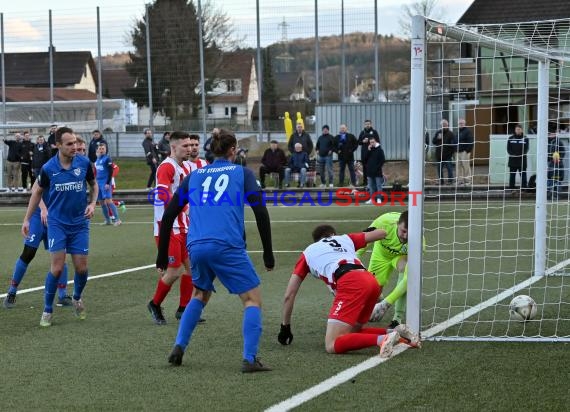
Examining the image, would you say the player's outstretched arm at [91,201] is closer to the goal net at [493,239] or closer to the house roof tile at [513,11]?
the goal net at [493,239]

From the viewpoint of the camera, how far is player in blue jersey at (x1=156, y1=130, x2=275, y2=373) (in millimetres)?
6820

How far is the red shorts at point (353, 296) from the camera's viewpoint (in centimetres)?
753

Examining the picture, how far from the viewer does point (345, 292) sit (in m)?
7.57

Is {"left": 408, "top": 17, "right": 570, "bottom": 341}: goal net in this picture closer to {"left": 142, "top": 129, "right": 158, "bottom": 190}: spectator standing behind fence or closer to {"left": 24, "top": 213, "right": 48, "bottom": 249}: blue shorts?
{"left": 24, "top": 213, "right": 48, "bottom": 249}: blue shorts

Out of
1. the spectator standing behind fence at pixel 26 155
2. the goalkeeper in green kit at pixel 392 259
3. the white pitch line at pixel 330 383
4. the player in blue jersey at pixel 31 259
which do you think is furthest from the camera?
the spectator standing behind fence at pixel 26 155

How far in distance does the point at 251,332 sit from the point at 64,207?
10.7ft

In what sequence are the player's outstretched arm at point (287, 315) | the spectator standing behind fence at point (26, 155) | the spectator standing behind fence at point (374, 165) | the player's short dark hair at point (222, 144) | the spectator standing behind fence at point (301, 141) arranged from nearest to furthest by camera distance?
the player's short dark hair at point (222, 144) < the player's outstretched arm at point (287, 315) < the spectator standing behind fence at point (374, 165) < the spectator standing behind fence at point (301, 141) < the spectator standing behind fence at point (26, 155)

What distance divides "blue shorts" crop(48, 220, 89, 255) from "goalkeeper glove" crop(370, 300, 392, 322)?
293 centimetres

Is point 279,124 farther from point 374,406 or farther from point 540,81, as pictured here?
point 374,406

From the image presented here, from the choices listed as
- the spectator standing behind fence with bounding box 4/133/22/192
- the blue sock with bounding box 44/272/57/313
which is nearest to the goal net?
the blue sock with bounding box 44/272/57/313

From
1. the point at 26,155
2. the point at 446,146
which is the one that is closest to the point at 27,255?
the point at 446,146

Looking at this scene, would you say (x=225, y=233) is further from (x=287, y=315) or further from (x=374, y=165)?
(x=374, y=165)

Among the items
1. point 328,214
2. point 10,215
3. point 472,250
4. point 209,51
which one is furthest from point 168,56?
point 472,250

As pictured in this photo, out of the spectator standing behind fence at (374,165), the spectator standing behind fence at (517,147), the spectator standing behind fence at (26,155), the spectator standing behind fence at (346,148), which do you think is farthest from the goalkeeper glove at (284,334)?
the spectator standing behind fence at (26,155)
